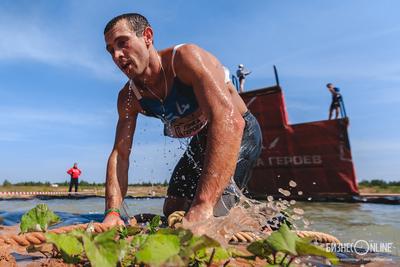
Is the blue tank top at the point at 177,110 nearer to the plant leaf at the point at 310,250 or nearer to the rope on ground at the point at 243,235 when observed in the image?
the rope on ground at the point at 243,235

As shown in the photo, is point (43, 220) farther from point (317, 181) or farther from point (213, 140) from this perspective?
point (317, 181)

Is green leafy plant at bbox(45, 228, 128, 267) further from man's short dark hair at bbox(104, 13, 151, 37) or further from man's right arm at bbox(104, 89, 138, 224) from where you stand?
man's short dark hair at bbox(104, 13, 151, 37)

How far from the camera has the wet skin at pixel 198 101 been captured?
191 centimetres

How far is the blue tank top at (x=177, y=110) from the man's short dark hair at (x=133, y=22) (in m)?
0.27

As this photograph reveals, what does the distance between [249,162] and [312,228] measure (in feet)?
8.38

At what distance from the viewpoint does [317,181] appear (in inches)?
590

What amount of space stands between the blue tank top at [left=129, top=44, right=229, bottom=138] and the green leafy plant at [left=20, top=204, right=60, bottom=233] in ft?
4.73

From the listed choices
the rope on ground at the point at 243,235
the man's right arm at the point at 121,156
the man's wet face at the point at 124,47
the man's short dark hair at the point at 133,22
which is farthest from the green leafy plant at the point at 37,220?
the man's short dark hair at the point at 133,22

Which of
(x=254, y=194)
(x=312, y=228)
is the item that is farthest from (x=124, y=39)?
(x=254, y=194)

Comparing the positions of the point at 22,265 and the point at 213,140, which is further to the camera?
the point at 213,140

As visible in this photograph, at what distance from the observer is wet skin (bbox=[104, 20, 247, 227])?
191 cm

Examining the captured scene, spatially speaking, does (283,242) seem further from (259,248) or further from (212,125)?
(212,125)

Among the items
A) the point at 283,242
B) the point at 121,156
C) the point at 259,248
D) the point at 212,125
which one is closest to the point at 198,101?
the point at 212,125

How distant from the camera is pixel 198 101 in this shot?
2414 millimetres
